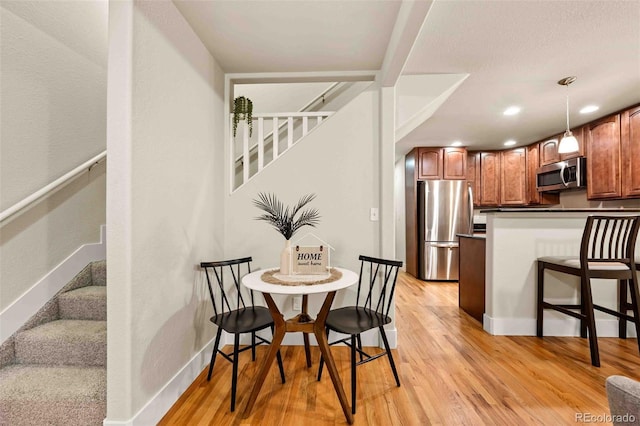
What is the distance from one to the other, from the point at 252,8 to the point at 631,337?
409 cm

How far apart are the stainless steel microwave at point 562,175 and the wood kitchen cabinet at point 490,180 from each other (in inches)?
25.1

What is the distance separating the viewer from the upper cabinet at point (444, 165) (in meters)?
5.09

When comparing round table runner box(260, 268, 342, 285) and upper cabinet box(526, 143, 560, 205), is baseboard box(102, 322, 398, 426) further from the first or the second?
upper cabinet box(526, 143, 560, 205)

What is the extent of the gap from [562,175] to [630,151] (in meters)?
0.87

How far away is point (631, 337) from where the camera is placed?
264cm

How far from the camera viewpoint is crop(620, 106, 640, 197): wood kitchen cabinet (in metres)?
3.09

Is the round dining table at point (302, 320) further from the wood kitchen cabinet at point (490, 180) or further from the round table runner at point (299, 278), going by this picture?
the wood kitchen cabinet at point (490, 180)

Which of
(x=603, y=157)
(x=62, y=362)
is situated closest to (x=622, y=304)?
(x=603, y=157)

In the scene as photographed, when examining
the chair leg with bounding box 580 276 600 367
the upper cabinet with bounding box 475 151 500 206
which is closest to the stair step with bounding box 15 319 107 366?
the chair leg with bounding box 580 276 600 367

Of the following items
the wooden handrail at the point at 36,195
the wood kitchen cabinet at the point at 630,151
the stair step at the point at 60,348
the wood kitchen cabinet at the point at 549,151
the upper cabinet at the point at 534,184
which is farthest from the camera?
the upper cabinet at the point at 534,184

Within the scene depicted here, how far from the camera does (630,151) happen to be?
317 centimetres

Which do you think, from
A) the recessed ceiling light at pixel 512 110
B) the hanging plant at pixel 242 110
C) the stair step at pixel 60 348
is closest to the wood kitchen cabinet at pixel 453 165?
the recessed ceiling light at pixel 512 110

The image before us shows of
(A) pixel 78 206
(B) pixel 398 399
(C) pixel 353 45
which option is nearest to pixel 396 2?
(C) pixel 353 45

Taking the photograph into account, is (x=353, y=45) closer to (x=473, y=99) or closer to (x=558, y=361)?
(x=473, y=99)
